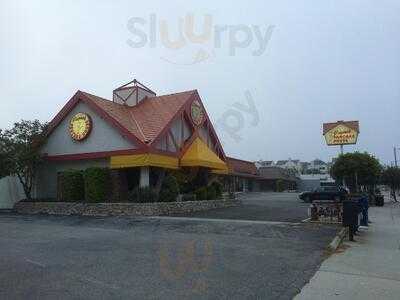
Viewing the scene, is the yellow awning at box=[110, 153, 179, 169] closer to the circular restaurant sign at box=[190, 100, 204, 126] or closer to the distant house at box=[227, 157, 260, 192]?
the circular restaurant sign at box=[190, 100, 204, 126]

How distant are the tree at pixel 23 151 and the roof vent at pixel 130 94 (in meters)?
5.37

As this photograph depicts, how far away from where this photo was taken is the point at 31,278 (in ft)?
29.7

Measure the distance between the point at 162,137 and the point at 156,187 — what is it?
116 inches

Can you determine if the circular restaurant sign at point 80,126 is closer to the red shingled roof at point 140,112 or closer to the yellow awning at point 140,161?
the red shingled roof at point 140,112

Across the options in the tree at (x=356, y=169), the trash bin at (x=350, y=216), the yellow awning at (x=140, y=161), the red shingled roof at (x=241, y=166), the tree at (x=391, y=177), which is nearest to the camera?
the trash bin at (x=350, y=216)

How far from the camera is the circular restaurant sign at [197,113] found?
3412cm

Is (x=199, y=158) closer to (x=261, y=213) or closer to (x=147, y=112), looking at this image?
(x=147, y=112)

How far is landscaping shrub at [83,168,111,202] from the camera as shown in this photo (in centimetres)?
2745

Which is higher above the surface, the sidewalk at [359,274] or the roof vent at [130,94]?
the roof vent at [130,94]

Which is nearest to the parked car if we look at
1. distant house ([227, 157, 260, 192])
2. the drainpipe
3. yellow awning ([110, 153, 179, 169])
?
distant house ([227, 157, 260, 192])

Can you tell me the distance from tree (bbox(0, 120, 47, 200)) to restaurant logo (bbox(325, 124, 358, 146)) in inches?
1426

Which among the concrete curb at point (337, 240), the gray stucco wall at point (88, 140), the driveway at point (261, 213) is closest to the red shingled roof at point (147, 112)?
the gray stucco wall at point (88, 140)

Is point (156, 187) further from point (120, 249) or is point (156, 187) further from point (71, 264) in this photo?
point (71, 264)

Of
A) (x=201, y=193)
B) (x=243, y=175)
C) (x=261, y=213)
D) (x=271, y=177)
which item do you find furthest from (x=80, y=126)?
(x=271, y=177)
